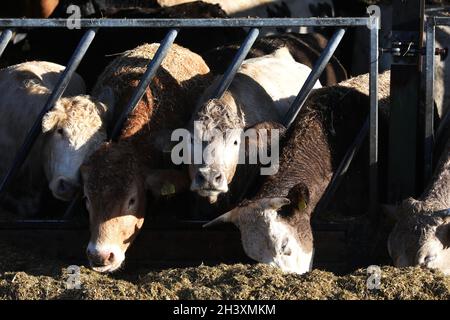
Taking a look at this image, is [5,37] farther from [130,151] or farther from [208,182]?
[208,182]

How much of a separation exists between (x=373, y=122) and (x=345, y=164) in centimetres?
35

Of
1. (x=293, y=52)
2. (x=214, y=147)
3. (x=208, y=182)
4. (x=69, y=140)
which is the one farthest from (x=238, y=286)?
(x=293, y=52)

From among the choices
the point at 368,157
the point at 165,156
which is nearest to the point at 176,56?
the point at 165,156

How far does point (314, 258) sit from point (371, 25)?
5.10ft

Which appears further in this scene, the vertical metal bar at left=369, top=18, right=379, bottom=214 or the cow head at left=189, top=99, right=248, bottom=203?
the vertical metal bar at left=369, top=18, right=379, bottom=214

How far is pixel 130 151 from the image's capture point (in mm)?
6945

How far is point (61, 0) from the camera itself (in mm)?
11320

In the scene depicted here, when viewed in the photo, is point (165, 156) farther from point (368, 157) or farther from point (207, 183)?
point (368, 157)

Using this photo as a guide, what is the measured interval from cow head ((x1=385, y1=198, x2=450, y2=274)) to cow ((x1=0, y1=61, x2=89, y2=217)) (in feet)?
6.73

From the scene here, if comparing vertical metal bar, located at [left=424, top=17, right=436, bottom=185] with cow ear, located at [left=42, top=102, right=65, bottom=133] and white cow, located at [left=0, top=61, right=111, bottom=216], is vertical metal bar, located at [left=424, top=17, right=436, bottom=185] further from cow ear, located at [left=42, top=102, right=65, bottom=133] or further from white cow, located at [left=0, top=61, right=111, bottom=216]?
cow ear, located at [left=42, top=102, right=65, bottom=133]

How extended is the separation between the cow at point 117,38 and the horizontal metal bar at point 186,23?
8.73 feet

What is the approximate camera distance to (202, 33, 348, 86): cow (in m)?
9.25

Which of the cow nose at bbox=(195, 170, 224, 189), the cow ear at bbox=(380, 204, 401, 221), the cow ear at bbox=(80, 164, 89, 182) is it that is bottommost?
the cow ear at bbox=(380, 204, 401, 221)

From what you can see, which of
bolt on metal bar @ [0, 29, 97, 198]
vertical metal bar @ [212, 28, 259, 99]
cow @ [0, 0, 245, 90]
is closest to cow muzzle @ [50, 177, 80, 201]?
bolt on metal bar @ [0, 29, 97, 198]
